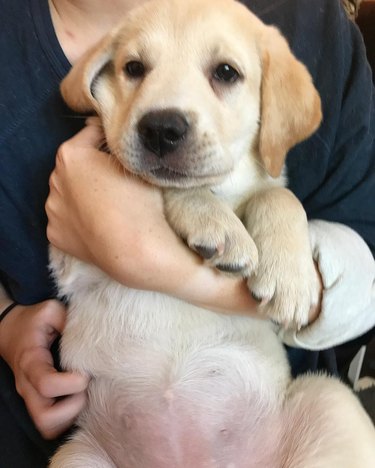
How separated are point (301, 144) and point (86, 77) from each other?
24.0 inches

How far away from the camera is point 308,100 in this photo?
54.1 inches

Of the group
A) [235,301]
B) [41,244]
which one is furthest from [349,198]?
[41,244]

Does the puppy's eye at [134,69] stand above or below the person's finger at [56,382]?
above

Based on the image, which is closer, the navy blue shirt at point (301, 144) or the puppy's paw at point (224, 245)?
the puppy's paw at point (224, 245)

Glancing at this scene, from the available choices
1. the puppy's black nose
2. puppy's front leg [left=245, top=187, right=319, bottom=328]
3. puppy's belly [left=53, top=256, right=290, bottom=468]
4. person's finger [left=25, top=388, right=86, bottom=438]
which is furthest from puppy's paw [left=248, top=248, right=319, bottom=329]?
person's finger [left=25, top=388, right=86, bottom=438]

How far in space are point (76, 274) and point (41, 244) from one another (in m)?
0.17

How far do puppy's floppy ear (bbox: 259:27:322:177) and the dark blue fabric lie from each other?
16 cm

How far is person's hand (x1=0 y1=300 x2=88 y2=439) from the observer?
57.1 inches

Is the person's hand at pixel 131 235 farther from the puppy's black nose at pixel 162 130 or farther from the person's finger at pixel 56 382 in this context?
the person's finger at pixel 56 382

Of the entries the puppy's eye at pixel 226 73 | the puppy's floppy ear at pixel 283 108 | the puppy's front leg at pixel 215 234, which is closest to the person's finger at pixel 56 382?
the puppy's front leg at pixel 215 234

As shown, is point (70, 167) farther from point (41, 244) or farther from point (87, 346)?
point (87, 346)

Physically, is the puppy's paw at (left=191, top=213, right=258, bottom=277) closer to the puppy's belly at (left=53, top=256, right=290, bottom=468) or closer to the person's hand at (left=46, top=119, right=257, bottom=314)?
the person's hand at (left=46, top=119, right=257, bottom=314)

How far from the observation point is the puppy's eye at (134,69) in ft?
Answer: 4.60

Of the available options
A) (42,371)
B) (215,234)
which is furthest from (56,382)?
(215,234)
